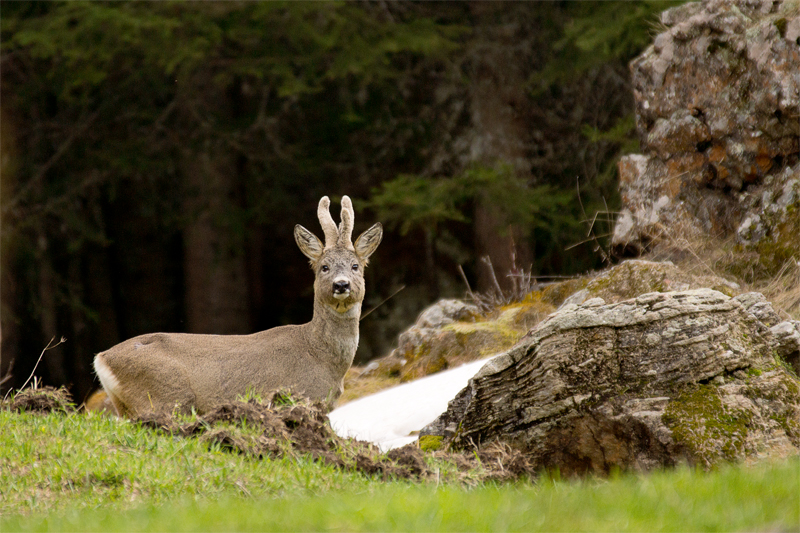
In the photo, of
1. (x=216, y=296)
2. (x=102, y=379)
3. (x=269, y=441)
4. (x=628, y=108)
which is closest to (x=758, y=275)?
(x=269, y=441)

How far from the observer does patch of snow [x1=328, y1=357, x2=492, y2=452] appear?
25.6 feet

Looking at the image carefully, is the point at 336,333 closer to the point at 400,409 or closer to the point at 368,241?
the point at 368,241

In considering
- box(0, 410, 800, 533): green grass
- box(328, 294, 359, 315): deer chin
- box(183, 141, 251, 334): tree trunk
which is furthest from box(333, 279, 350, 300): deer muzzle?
box(183, 141, 251, 334): tree trunk

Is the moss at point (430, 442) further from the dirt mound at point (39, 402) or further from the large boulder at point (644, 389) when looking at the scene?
the dirt mound at point (39, 402)

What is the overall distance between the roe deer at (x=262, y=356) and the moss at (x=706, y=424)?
2.65 metres

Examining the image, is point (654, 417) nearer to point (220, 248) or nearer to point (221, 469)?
point (221, 469)

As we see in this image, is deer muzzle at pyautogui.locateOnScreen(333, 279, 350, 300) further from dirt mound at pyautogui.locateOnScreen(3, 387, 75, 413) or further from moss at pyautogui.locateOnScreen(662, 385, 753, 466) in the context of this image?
moss at pyautogui.locateOnScreen(662, 385, 753, 466)

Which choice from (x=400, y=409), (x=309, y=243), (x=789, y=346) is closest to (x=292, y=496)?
(x=309, y=243)

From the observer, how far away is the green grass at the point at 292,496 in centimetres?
398

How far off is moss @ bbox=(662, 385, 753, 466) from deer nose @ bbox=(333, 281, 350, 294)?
2587 mm

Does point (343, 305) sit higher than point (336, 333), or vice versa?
point (343, 305)

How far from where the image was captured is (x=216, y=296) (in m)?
17.2

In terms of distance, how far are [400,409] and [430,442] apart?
4.52 ft

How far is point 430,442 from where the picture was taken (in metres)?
6.90
